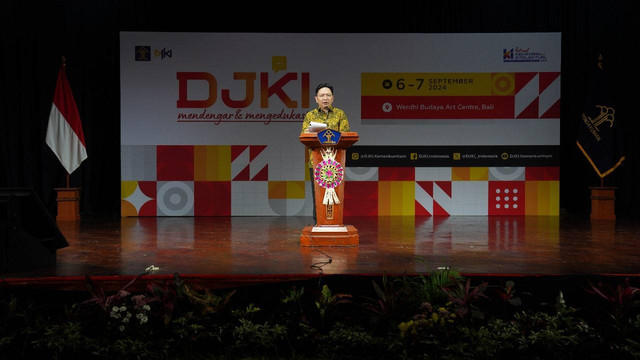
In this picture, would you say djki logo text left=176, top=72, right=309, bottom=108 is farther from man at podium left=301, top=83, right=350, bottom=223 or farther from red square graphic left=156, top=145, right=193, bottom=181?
man at podium left=301, top=83, right=350, bottom=223

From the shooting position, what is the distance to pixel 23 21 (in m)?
7.50

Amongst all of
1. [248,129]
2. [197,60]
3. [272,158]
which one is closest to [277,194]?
[272,158]

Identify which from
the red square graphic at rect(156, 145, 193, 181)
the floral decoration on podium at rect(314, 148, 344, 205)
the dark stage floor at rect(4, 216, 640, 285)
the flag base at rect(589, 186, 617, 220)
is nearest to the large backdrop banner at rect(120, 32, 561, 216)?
the red square graphic at rect(156, 145, 193, 181)

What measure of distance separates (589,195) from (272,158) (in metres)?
4.30

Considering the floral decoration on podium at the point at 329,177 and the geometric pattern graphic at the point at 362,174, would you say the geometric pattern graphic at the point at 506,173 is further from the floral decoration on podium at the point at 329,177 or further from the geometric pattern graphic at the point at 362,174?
the floral decoration on podium at the point at 329,177

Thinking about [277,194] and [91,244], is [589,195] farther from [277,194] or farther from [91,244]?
[91,244]

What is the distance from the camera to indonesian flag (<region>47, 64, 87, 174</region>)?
23.0 feet

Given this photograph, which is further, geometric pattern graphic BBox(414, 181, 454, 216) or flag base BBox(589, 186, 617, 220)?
geometric pattern graphic BBox(414, 181, 454, 216)

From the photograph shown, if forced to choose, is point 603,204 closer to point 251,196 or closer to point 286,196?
point 286,196

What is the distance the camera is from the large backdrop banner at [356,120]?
24.2ft

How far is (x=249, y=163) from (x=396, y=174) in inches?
75.1

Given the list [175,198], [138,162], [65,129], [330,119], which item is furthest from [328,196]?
[65,129]

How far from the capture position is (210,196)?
7.41 m

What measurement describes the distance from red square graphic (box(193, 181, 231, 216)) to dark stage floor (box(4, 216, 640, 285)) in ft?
2.48
